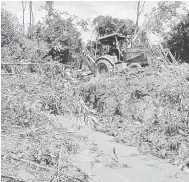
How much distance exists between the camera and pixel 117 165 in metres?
5.30

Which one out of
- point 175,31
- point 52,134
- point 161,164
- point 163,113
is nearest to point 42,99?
point 52,134

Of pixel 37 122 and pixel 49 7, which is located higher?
pixel 49 7

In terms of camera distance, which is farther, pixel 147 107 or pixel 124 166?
pixel 147 107

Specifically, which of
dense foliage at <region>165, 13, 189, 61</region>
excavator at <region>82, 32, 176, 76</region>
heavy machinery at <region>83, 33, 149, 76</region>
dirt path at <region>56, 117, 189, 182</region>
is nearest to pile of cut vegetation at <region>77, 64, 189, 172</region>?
dirt path at <region>56, 117, 189, 182</region>

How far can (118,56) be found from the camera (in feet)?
48.3

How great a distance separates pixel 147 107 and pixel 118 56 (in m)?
6.63

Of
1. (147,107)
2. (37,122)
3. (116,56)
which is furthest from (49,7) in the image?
(37,122)

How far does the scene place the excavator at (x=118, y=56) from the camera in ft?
43.0

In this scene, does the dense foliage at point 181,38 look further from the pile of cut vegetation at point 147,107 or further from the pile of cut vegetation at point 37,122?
the pile of cut vegetation at point 37,122

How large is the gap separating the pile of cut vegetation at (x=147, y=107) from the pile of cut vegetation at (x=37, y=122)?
214 centimetres

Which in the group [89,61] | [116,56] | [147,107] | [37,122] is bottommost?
[147,107]

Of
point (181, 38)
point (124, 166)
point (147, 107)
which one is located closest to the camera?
point (124, 166)

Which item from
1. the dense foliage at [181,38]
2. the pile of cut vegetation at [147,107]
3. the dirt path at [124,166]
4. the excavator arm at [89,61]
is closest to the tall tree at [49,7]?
the excavator arm at [89,61]

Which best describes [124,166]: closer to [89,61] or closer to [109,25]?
[89,61]
